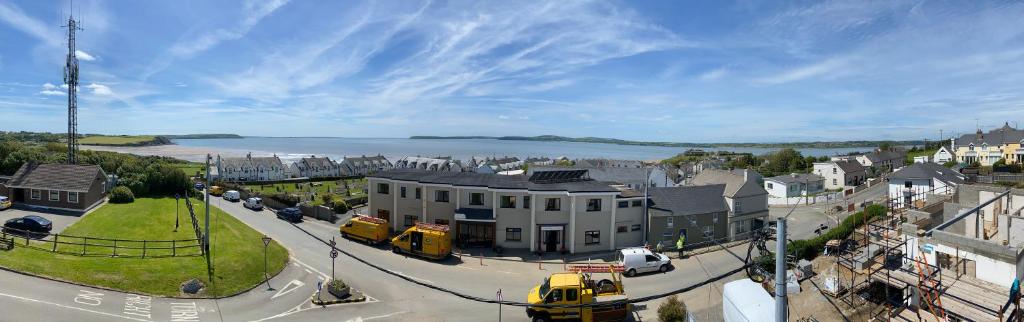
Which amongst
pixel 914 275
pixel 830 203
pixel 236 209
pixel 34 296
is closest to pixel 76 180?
pixel 236 209

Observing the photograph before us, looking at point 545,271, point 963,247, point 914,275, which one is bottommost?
point 545,271

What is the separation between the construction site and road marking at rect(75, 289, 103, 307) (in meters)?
25.2

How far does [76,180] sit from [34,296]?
2329 centimetres

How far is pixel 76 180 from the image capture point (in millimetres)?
34438

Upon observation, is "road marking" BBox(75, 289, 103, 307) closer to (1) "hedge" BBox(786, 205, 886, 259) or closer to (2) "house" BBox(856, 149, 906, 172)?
(1) "hedge" BBox(786, 205, 886, 259)

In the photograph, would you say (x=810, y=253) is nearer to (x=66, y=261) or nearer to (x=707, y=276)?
(x=707, y=276)

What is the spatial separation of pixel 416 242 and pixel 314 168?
70.4 meters

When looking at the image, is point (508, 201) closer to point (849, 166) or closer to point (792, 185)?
point (792, 185)

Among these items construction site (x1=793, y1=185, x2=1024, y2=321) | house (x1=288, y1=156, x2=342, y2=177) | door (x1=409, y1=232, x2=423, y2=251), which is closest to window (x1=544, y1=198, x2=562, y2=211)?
door (x1=409, y1=232, x2=423, y2=251)

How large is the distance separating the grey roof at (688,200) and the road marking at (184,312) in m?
24.8

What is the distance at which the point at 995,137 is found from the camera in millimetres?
72438

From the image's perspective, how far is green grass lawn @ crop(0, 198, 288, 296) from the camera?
1902cm

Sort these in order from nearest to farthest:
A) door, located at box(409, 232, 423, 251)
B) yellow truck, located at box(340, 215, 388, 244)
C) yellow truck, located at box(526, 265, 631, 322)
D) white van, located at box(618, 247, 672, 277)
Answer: yellow truck, located at box(526, 265, 631, 322) < white van, located at box(618, 247, 672, 277) < door, located at box(409, 232, 423, 251) < yellow truck, located at box(340, 215, 388, 244)

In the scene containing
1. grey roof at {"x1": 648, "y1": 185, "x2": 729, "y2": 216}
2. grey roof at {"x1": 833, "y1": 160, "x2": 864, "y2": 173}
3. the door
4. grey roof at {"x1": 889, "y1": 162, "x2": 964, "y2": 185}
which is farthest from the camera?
grey roof at {"x1": 833, "y1": 160, "x2": 864, "y2": 173}
